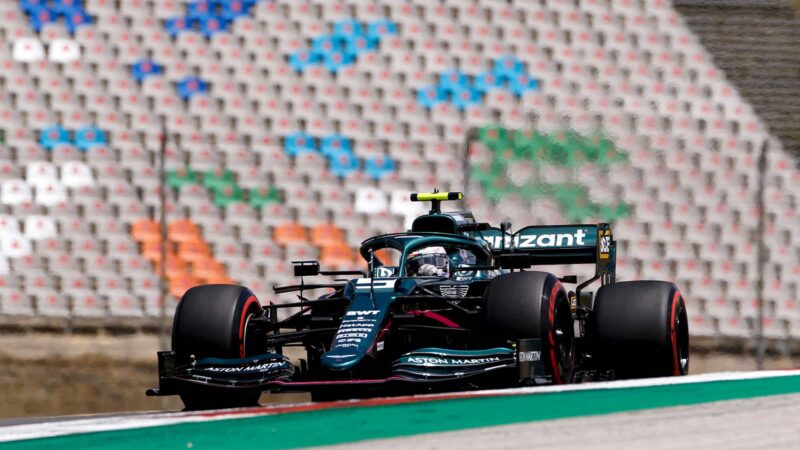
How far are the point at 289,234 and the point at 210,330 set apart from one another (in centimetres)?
506

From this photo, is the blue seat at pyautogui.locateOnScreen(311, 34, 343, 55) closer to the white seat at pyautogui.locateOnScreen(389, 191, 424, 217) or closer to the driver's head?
the white seat at pyautogui.locateOnScreen(389, 191, 424, 217)

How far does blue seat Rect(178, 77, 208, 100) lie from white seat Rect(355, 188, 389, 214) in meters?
2.15

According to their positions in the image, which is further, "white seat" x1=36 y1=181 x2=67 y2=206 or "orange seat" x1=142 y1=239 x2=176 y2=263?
"white seat" x1=36 y1=181 x2=67 y2=206

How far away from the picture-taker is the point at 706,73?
12.9 meters

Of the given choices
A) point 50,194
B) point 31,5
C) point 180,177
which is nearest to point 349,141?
point 180,177

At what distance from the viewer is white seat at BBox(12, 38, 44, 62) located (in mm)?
13617

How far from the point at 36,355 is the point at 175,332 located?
4466mm

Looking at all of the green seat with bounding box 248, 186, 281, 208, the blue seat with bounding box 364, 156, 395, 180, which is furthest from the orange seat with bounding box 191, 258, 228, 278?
the blue seat with bounding box 364, 156, 395, 180

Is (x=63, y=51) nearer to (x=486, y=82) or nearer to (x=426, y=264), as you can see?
(x=486, y=82)

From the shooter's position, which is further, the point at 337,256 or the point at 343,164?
the point at 343,164

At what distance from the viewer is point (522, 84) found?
13.0 m

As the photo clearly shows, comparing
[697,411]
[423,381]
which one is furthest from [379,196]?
[697,411]

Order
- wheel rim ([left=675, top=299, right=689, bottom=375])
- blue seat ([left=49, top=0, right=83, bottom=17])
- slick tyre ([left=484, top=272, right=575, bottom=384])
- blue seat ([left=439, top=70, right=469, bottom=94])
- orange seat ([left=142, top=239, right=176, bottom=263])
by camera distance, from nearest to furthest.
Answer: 1. slick tyre ([left=484, top=272, right=575, bottom=384])
2. wheel rim ([left=675, top=299, right=689, bottom=375])
3. orange seat ([left=142, top=239, right=176, bottom=263])
4. blue seat ([left=439, top=70, right=469, bottom=94])
5. blue seat ([left=49, top=0, right=83, bottom=17])

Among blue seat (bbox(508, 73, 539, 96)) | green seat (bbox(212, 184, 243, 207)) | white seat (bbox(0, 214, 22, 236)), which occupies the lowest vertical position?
white seat (bbox(0, 214, 22, 236))
